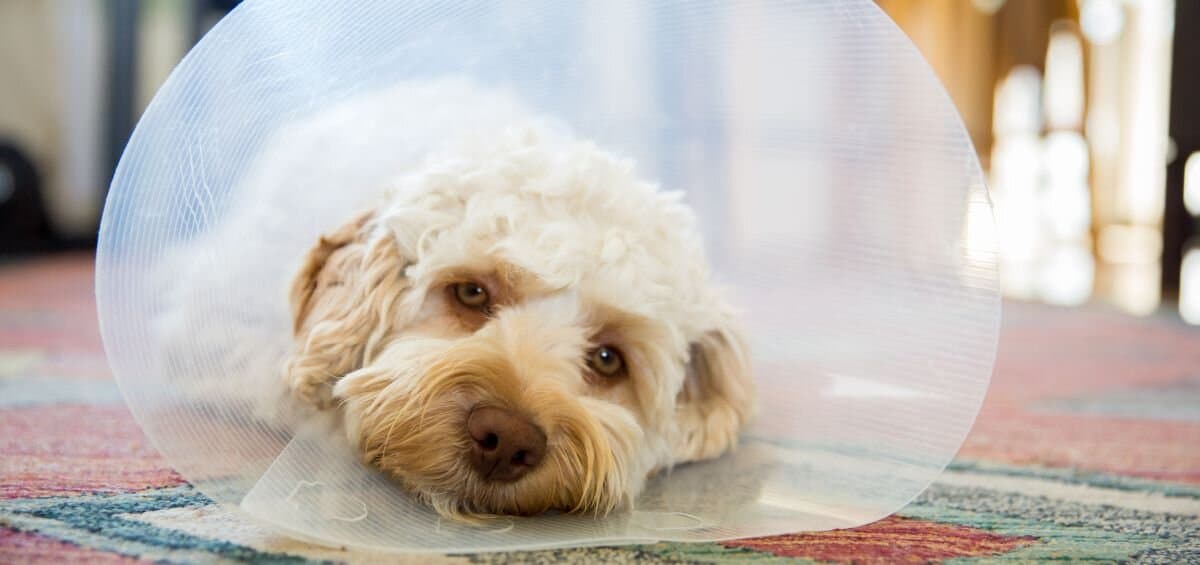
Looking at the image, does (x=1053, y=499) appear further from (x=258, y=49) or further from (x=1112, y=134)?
(x=1112, y=134)

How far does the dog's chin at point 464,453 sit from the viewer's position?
1.39 metres

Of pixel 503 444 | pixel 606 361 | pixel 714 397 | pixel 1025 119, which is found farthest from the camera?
pixel 1025 119

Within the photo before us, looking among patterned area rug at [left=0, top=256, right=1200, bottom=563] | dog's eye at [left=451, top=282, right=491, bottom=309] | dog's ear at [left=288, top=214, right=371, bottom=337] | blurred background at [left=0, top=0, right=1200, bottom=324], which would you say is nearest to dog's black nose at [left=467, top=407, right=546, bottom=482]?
patterned area rug at [left=0, top=256, right=1200, bottom=563]

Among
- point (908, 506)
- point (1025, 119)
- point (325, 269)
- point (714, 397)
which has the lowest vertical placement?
point (908, 506)

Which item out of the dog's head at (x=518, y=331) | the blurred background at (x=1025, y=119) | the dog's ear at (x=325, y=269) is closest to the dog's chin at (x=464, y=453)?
the dog's head at (x=518, y=331)

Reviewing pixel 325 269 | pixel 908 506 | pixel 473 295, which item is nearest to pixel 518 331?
pixel 473 295

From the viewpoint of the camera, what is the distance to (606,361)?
1.72m

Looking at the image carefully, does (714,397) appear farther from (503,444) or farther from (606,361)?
(503,444)

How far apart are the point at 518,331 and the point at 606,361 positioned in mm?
192

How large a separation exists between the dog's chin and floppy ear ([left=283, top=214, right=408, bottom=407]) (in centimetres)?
17

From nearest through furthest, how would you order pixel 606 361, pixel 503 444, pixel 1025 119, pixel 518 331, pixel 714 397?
pixel 503 444
pixel 518 331
pixel 606 361
pixel 714 397
pixel 1025 119

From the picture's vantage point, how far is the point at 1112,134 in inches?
414

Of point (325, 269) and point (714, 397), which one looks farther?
point (714, 397)

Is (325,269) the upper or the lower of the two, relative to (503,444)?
upper
